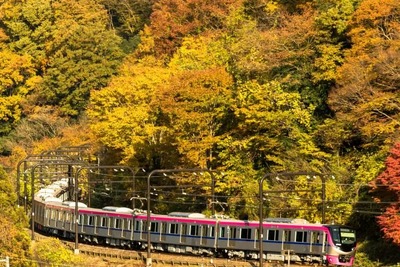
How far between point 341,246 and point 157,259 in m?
9.31

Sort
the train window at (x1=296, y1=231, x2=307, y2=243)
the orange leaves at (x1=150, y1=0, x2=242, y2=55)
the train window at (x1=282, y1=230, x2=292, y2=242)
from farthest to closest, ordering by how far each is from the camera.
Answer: the orange leaves at (x1=150, y1=0, x2=242, y2=55) → the train window at (x1=282, y1=230, x2=292, y2=242) → the train window at (x1=296, y1=231, x2=307, y2=243)

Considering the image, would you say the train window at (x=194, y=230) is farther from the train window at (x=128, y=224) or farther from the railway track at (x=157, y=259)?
the train window at (x=128, y=224)

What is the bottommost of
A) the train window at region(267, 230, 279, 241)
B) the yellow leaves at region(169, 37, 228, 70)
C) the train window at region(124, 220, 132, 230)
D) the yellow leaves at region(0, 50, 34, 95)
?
the train window at region(124, 220, 132, 230)

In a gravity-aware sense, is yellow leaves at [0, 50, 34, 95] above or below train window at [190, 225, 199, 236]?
above

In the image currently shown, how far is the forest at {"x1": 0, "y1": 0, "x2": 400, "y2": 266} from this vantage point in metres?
41.0

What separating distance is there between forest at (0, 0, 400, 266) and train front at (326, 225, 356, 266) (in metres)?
1.15

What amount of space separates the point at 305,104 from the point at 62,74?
31.8 m

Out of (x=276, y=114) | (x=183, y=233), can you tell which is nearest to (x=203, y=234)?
(x=183, y=233)

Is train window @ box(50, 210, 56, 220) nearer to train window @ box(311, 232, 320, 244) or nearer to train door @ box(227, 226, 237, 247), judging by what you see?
train door @ box(227, 226, 237, 247)

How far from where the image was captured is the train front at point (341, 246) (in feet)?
124

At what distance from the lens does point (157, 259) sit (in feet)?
140

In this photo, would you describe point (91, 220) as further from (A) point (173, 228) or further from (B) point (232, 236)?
(B) point (232, 236)

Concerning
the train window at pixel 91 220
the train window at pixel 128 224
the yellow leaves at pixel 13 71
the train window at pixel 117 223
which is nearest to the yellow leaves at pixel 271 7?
the train window at pixel 91 220

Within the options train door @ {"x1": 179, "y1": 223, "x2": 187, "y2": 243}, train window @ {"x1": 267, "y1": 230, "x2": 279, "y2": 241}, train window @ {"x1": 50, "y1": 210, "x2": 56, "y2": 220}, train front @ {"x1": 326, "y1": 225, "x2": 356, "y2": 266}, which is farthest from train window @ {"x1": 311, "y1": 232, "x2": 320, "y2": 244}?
train window @ {"x1": 50, "y1": 210, "x2": 56, "y2": 220}
